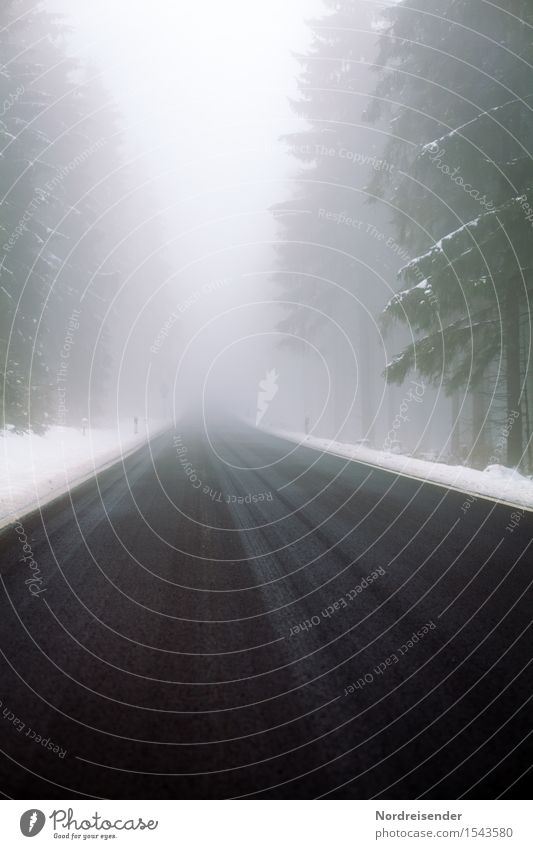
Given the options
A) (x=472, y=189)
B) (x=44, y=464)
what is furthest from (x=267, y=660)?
(x=472, y=189)

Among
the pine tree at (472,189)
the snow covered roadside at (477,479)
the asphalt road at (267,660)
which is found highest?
the pine tree at (472,189)

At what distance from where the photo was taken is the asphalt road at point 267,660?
194 cm

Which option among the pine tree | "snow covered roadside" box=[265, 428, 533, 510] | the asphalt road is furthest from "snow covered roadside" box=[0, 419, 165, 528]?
the pine tree

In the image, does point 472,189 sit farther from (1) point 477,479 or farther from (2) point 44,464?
(2) point 44,464

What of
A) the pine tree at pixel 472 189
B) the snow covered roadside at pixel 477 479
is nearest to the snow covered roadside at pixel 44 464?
the snow covered roadside at pixel 477 479

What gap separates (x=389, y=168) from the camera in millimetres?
13625

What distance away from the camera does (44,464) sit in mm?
12398

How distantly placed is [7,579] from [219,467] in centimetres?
814

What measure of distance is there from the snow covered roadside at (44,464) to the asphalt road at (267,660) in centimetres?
181

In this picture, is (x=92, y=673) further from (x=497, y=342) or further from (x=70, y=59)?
(x=70, y=59)

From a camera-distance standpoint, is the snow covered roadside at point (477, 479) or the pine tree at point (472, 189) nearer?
the snow covered roadside at point (477, 479)

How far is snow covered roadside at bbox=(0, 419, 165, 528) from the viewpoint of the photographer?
7630 millimetres

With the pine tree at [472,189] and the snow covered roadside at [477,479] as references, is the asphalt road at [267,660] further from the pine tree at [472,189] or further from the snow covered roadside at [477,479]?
the pine tree at [472,189]
